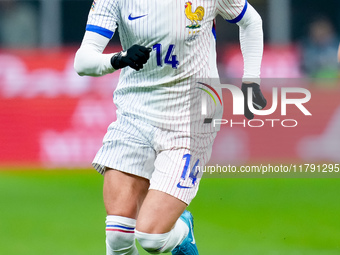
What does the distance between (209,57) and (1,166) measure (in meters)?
7.16

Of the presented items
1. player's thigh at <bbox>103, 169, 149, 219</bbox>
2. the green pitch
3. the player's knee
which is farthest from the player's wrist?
the green pitch

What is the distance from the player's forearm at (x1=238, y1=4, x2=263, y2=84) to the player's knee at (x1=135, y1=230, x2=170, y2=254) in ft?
4.23

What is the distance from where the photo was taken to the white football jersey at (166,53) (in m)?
4.75

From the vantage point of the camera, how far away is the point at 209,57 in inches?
198

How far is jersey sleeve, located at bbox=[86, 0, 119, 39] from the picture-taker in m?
4.72

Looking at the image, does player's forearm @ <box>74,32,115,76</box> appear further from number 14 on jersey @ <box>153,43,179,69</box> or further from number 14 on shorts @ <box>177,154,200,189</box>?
number 14 on shorts @ <box>177,154,200,189</box>

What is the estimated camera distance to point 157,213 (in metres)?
4.67

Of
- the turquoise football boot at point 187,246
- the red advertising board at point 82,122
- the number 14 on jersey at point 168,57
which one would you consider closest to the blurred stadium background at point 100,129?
the red advertising board at point 82,122

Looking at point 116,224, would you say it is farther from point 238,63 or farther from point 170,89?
point 238,63

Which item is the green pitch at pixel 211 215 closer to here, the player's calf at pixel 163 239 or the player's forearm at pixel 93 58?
the player's calf at pixel 163 239

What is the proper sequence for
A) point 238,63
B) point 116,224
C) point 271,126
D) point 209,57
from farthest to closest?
1. point 238,63
2. point 271,126
3. point 209,57
4. point 116,224

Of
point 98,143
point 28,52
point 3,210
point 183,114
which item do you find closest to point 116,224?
point 183,114

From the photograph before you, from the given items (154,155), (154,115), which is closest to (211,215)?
(154,155)

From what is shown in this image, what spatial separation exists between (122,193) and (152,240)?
1.11ft
